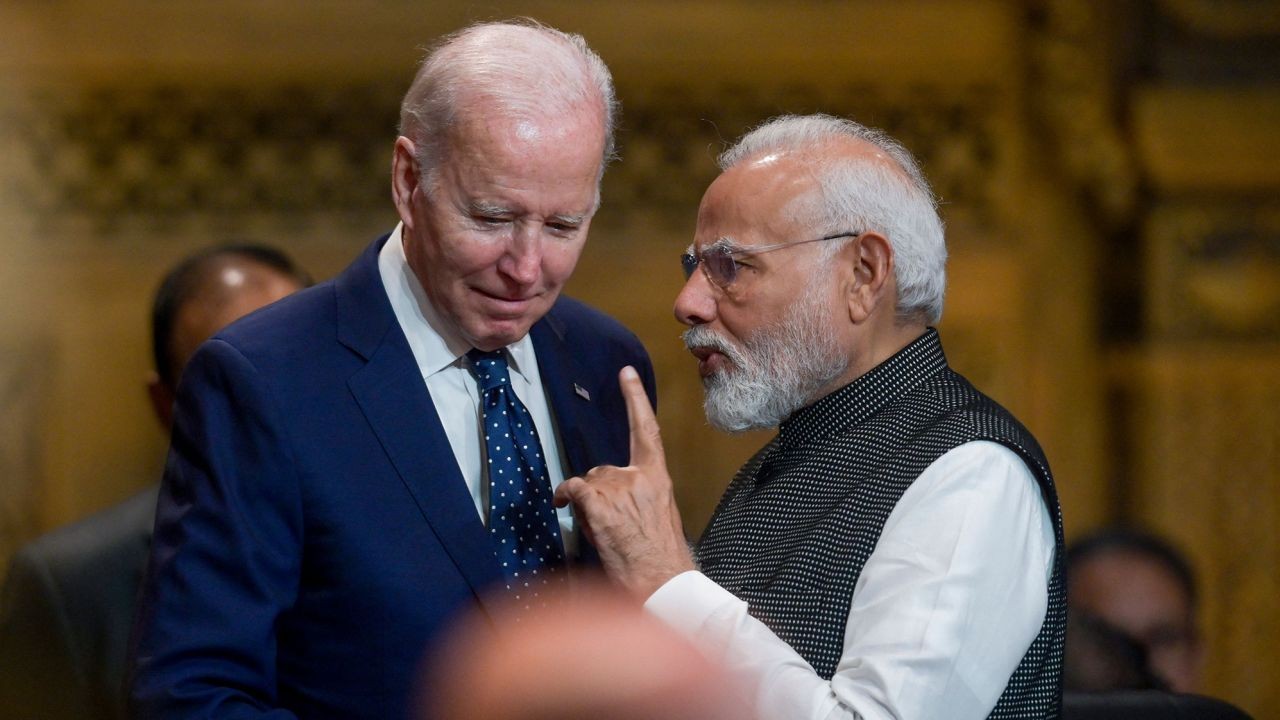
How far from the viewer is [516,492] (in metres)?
2.24

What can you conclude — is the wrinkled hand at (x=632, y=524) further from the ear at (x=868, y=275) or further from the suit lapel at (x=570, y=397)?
the ear at (x=868, y=275)

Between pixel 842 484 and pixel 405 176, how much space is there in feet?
2.32

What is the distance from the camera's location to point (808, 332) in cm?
227

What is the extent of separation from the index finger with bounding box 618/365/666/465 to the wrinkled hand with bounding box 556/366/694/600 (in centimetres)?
4

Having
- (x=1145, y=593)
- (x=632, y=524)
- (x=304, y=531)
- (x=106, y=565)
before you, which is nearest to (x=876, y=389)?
(x=632, y=524)

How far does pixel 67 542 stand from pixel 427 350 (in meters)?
1.19

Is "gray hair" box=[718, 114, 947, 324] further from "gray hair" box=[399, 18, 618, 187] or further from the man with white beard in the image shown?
"gray hair" box=[399, 18, 618, 187]

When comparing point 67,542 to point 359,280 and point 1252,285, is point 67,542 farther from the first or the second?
point 1252,285

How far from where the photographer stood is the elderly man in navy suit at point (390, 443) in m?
1.99

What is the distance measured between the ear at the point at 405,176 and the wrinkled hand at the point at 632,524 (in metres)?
0.43

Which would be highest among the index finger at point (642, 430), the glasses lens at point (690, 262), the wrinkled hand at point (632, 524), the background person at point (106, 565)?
the glasses lens at point (690, 262)

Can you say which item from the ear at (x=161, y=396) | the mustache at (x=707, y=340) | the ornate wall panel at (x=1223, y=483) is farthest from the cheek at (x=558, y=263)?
the ornate wall panel at (x=1223, y=483)

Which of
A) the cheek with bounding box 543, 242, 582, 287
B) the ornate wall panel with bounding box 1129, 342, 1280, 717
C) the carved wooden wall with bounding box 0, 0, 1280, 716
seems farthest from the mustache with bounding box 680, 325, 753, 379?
the ornate wall panel with bounding box 1129, 342, 1280, 717

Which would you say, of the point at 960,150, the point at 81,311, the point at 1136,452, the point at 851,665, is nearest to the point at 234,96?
the point at 81,311
